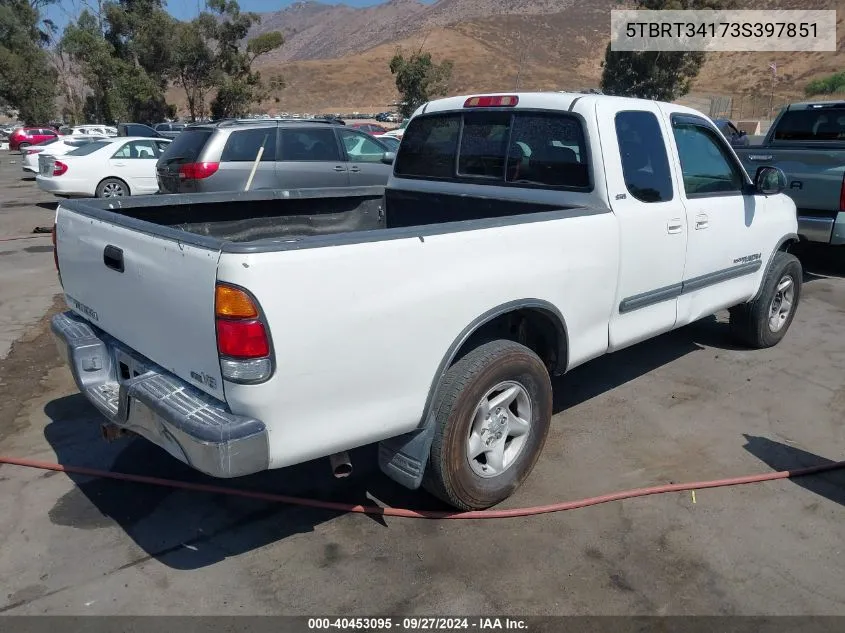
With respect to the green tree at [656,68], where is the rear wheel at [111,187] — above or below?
below

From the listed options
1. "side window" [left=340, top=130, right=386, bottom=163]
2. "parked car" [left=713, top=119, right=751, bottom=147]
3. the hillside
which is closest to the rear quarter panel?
"side window" [left=340, top=130, right=386, bottom=163]

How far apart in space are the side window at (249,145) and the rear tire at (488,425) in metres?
7.64

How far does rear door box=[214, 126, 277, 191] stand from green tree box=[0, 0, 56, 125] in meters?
53.3

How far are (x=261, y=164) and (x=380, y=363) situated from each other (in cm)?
801

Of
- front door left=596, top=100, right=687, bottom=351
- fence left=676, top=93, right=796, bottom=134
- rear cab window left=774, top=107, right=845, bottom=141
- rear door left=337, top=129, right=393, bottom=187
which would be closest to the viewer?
front door left=596, top=100, right=687, bottom=351

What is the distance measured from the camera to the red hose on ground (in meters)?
3.47

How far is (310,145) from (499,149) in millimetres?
6803

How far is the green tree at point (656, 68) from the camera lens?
40.8m

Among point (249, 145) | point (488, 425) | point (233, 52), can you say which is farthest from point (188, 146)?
point (233, 52)

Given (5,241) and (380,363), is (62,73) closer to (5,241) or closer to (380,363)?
(5,241)

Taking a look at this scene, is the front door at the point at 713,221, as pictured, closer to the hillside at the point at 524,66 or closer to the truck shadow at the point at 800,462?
the truck shadow at the point at 800,462

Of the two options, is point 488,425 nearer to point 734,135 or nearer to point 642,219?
point 642,219

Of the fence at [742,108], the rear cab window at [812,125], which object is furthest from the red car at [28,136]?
the rear cab window at [812,125]

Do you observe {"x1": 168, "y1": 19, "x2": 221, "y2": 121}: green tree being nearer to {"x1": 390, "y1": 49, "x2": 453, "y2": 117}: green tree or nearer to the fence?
{"x1": 390, "y1": 49, "x2": 453, "y2": 117}: green tree
